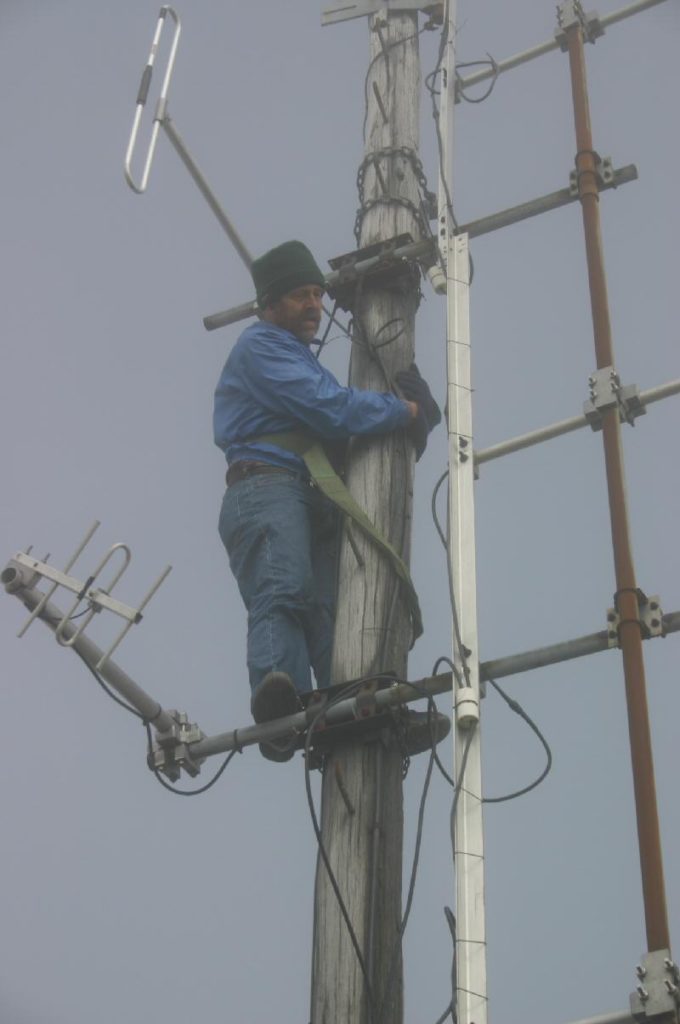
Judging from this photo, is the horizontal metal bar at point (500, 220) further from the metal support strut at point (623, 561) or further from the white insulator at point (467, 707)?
the white insulator at point (467, 707)

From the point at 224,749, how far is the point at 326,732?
0.48 meters

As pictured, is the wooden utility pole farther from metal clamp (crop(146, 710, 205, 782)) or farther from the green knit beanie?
metal clamp (crop(146, 710, 205, 782))

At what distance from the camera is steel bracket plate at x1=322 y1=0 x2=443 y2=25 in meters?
7.46

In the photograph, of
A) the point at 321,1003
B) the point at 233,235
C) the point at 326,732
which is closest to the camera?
the point at 321,1003

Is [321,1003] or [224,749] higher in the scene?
[224,749]

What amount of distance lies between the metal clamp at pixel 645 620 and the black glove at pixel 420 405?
1.52 m

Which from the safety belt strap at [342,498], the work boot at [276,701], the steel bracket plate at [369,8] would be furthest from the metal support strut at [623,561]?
the steel bracket plate at [369,8]

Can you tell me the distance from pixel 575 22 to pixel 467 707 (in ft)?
11.6

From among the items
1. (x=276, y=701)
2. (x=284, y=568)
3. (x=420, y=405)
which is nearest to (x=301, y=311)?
(x=420, y=405)

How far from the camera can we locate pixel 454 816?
13.4 ft

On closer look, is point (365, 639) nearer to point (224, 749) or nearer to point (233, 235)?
point (224, 749)

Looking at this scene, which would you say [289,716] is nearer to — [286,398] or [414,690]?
[414,690]

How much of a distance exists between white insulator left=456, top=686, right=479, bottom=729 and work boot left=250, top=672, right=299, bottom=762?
85 cm

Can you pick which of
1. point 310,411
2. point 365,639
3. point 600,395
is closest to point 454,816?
point 365,639
